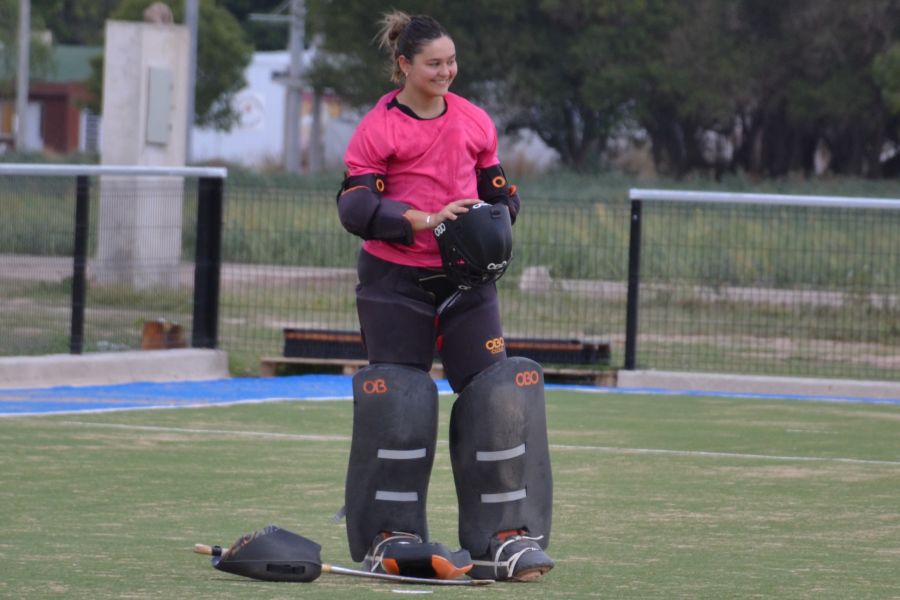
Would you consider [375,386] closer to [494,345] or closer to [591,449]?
[494,345]

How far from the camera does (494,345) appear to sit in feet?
20.0

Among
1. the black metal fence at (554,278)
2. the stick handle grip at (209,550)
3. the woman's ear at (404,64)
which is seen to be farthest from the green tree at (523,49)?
the stick handle grip at (209,550)

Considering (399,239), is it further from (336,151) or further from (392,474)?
(336,151)

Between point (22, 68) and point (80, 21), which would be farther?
point (80, 21)

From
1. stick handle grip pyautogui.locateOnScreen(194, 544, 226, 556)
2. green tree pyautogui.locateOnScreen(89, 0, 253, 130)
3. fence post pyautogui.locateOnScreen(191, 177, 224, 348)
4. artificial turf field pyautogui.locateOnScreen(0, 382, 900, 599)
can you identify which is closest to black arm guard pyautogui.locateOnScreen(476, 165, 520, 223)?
artificial turf field pyautogui.locateOnScreen(0, 382, 900, 599)

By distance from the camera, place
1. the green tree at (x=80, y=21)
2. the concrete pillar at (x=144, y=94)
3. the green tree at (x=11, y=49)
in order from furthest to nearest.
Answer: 1. the green tree at (x=80, y=21)
2. the green tree at (x=11, y=49)
3. the concrete pillar at (x=144, y=94)

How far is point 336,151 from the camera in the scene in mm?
66438

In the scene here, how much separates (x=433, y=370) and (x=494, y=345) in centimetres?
862

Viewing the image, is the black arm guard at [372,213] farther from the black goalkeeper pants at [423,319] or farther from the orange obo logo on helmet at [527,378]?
the orange obo logo on helmet at [527,378]

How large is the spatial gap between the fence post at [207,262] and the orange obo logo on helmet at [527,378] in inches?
346

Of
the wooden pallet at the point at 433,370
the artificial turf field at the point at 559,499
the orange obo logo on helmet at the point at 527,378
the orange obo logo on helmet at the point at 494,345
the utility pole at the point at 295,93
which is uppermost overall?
the utility pole at the point at 295,93

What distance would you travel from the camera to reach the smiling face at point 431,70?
597 cm

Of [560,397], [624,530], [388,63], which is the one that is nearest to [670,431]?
[560,397]

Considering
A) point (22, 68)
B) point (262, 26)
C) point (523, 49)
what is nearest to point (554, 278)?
point (523, 49)
